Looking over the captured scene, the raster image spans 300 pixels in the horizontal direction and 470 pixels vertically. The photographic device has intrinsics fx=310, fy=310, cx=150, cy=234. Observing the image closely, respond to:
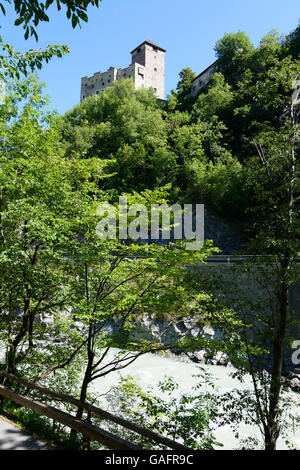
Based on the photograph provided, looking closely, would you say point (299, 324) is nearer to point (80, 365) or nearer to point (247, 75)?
point (247, 75)

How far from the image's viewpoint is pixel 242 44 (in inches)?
2101

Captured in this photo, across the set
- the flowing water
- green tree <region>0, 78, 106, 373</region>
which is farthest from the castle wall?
green tree <region>0, 78, 106, 373</region>

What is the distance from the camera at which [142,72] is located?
70.9 meters

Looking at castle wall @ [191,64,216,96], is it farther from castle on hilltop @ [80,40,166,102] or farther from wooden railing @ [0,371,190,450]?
wooden railing @ [0,371,190,450]

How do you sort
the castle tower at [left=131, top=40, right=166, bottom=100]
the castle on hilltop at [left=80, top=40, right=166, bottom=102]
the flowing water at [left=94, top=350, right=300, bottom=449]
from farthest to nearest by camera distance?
the castle tower at [left=131, top=40, right=166, bottom=100] → the castle on hilltop at [left=80, top=40, right=166, bottom=102] → the flowing water at [left=94, top=350, right=300, bottom=449]

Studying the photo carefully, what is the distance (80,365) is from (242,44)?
60.0 m

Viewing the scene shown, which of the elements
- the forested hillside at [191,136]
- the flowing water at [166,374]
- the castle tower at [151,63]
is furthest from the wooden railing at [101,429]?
the castle tower at [151,63]

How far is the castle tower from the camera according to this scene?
7188 centimetres

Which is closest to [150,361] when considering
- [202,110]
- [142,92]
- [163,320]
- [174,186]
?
[163,320]

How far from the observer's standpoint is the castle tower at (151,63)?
71.9 metres
